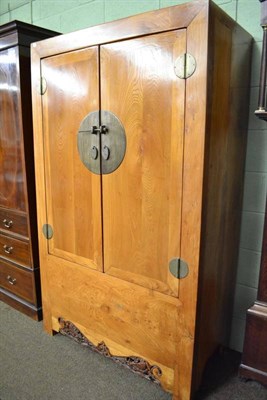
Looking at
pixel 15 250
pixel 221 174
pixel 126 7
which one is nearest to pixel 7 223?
pixel 15 250

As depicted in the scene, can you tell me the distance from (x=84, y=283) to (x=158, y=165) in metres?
0.80

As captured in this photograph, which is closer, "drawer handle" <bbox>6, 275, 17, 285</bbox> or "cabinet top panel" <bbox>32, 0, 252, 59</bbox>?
"cabinet top panel" <bbox>32, 0, 252, 59</bbox>

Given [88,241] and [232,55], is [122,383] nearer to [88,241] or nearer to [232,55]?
[88,241]

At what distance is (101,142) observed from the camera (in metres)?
1.41

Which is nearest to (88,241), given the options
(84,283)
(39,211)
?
(84,283)

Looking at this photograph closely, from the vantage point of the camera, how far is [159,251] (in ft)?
4.35

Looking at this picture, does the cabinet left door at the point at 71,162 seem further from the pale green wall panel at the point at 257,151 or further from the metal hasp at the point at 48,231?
the pale green wall panel at the point at 257,151

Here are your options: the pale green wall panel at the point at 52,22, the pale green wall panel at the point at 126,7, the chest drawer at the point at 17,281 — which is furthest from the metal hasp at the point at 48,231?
the pale green wall panel at the point at 52,22

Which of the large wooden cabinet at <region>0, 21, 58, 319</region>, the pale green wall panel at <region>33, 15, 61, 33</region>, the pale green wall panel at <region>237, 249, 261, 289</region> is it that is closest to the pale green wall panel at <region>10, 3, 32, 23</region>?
the pale green wall panel at <region>33, 15, 61, 33</region>

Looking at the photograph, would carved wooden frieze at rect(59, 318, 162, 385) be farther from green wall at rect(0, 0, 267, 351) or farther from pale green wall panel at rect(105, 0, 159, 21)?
pale green wall panel at rect(105, 0, 159, 21)

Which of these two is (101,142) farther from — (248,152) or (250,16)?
(250,16)

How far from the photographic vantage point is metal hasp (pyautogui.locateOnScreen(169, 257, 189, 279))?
49.7 inches

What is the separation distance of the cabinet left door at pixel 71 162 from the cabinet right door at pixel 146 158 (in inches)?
3.1

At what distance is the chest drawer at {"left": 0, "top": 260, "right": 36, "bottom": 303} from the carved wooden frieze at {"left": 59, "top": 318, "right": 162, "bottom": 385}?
1.19 feet
